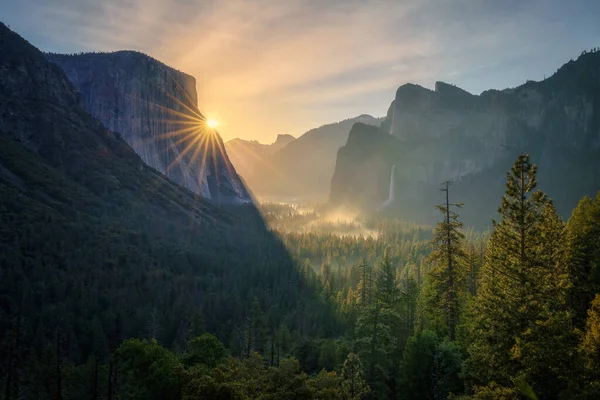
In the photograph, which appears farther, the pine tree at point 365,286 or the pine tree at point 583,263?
the pine tree at point 365,286

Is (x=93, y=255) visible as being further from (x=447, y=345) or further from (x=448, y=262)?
(x=447, y=345)

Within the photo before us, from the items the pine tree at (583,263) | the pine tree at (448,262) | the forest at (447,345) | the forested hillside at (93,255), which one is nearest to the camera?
the forest at (447,345)

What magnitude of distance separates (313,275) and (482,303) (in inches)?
3869

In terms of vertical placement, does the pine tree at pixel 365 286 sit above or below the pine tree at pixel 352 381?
above

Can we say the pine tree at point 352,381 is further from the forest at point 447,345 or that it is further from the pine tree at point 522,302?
the pine tree at point 522,302

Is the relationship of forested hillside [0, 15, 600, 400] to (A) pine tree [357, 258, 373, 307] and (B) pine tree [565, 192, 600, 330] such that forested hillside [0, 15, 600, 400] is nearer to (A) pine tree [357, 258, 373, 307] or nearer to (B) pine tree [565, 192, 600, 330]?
(B) pine tree [565, 192, 600, 330]

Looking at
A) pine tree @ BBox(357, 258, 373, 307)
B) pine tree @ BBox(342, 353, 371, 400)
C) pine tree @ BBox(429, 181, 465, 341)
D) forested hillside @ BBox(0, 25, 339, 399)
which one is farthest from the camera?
forested hillside @ BBox(0, 25, 339, 399)

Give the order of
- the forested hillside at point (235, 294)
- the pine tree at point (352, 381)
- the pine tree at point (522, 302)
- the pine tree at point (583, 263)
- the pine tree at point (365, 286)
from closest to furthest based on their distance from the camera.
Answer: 1. the pine tree at point (522, 302)
2. the forested hillside at point (235, 294)
3. the pine tree at point (352, 381)
4. the pine tree at point (583, 263)
5. the pine tree at point (365, 286)

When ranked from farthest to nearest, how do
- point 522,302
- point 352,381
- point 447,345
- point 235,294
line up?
1. point 235,294
2. point 447,345
3. point 352,381
4. point 522,302

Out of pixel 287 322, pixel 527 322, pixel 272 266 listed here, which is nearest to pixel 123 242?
pixel 272 266

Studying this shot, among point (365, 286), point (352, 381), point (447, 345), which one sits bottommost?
point (352, 381)

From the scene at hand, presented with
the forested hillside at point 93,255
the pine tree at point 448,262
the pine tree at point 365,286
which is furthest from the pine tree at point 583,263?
the forested hillside at point 93,255

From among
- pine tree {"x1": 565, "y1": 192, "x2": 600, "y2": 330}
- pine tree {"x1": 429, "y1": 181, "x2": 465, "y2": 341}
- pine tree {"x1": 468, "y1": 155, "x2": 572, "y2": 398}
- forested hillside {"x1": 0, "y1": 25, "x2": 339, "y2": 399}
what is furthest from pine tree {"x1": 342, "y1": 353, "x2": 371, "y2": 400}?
forested hillside {"x1": 0, "y1": 25, "x2": 339, "y2": 399}

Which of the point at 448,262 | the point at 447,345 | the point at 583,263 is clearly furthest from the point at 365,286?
the point at 583,263
